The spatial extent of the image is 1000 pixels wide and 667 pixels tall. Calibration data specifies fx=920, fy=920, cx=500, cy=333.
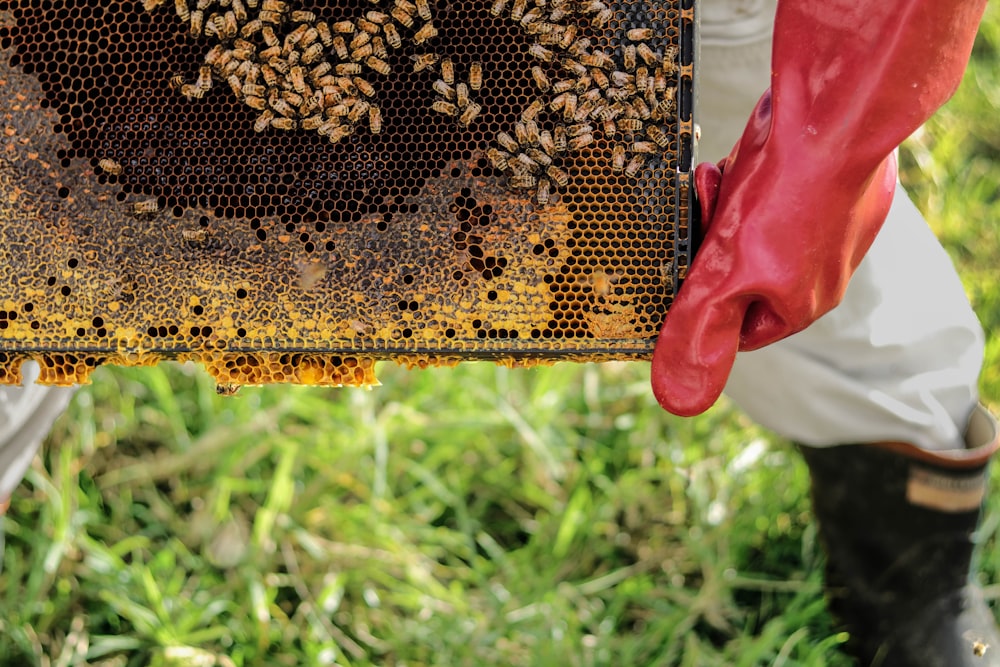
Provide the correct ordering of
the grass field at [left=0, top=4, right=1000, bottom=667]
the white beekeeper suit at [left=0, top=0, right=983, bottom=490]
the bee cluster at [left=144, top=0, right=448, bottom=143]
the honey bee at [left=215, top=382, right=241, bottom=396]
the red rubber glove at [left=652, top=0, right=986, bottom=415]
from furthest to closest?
1. the grass field at [left=0, top=4, right=1000, bottom=667]
2. the white beekeeper suit at [left=0, top=0, right=983, bottom=490]
3. the honey bee at [left=215, top=382, right=241, bottom=396]
4. the bee cluster at [left=144, top=0, right=448, bottom=143]
5. the red rubber glove at [left=652, top=0, right=986, bottom=415]

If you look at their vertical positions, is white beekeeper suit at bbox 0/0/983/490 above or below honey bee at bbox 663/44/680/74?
below

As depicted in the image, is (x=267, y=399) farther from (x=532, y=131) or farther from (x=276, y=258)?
(x=532, y=131)

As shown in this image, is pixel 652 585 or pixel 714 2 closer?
pixel 714 2

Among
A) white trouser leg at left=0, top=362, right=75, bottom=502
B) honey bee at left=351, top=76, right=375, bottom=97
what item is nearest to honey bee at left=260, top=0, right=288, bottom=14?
honey bee at left=351, top=76, right=375, bottom=97

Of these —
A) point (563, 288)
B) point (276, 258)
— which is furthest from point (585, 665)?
point (276, 258)

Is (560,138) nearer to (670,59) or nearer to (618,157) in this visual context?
(618,157)

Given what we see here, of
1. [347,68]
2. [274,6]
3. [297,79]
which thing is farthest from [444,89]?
[274,6]

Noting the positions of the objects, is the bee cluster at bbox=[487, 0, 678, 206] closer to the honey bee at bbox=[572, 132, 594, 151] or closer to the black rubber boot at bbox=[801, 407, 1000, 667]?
the honey bee at bbox=[572, 132, 594, 151]

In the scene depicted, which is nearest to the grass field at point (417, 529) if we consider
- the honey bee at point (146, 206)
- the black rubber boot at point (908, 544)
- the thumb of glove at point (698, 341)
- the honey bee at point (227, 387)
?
the black rubber boot at point (908, 544)
